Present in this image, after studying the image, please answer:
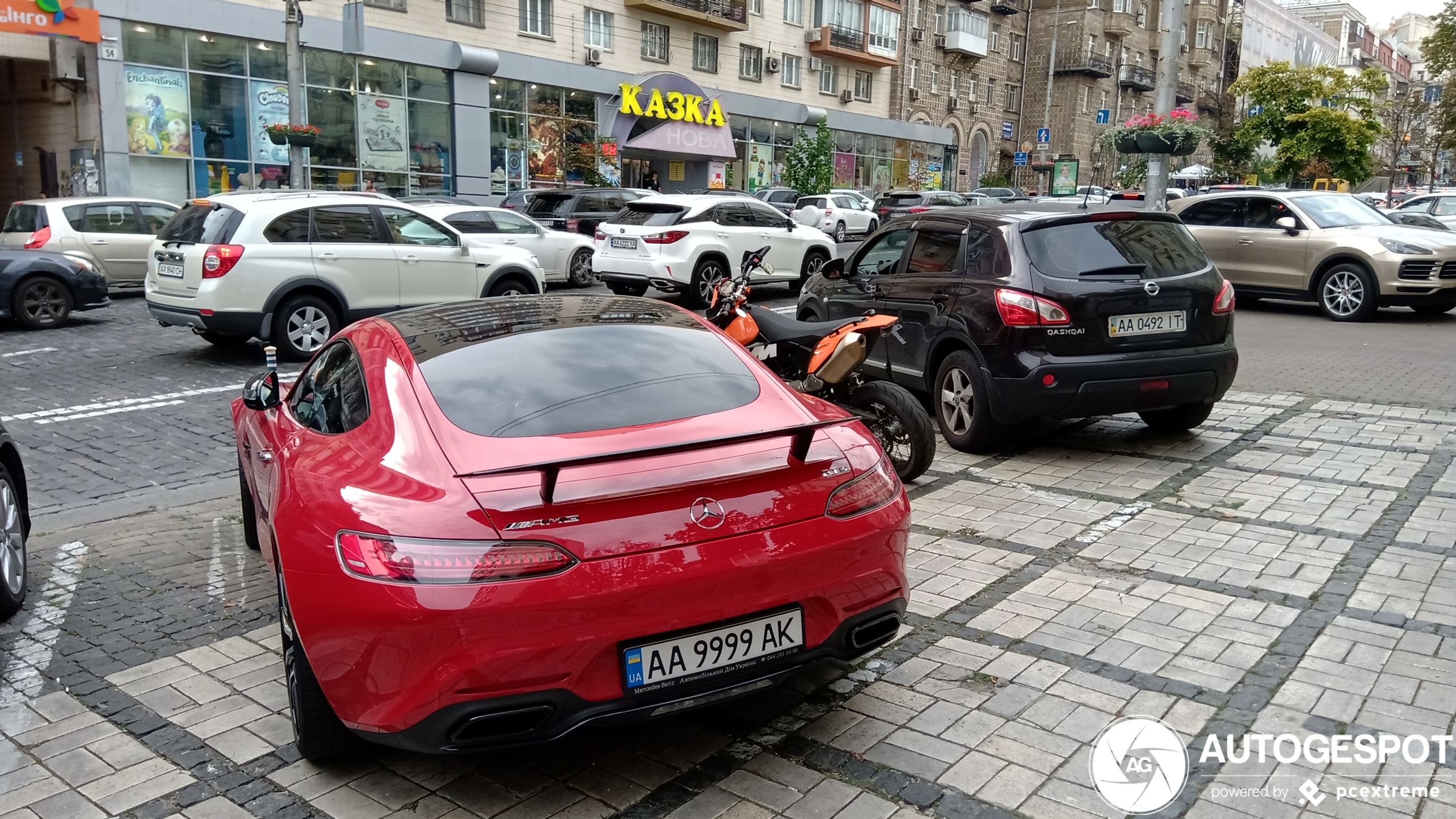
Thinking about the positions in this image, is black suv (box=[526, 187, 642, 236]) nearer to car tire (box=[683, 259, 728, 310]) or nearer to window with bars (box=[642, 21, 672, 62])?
car tire (box=[683, 259, 728, 310])

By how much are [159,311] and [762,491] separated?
986 cm

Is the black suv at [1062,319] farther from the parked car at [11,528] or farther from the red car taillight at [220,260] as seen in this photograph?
the red car taillight at [220,260]

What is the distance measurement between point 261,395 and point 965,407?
4523 millimetres

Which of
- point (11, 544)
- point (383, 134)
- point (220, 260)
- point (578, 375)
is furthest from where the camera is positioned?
point (383, 134)

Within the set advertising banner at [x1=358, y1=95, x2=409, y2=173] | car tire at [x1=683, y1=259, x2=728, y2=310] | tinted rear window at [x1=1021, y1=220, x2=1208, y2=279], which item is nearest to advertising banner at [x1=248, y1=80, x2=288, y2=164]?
advertising banner at [x1=358, y1=95, x2=409, y2=173]

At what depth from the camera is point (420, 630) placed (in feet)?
9.16

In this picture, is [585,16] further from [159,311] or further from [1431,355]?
[1431,355]

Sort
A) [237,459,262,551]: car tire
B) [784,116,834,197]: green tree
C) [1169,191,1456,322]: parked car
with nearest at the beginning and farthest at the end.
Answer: [237,459,262,551]: car tire < [1169,191,1456,322]: parked car < [784,116,834,197]: green tree

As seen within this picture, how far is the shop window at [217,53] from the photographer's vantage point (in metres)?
24.4

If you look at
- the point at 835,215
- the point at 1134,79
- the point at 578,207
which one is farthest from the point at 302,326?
the point at 1134,79

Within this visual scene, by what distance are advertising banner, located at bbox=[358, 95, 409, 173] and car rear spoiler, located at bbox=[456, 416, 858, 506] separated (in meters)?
27.1

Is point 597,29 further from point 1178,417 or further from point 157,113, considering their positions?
point 1178,417

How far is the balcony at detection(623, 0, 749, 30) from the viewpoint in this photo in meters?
35.5

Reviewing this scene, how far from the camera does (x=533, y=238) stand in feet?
57.0
